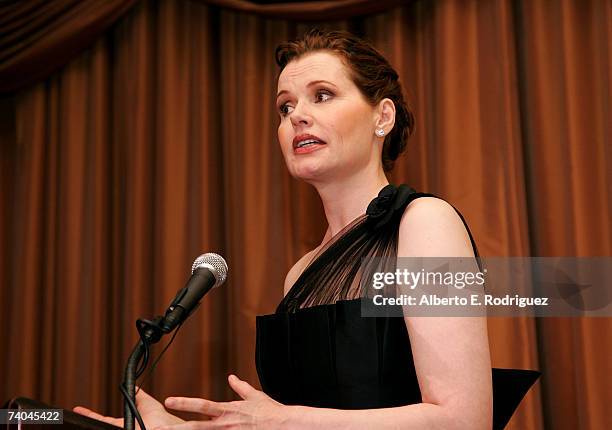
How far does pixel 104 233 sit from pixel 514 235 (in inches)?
50.6

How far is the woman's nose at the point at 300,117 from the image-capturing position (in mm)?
1651

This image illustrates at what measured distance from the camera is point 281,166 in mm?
2377

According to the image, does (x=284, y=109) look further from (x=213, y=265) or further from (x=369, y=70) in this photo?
(x=213, y=265)

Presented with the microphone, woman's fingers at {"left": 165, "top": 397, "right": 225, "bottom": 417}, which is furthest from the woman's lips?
woman's fingers at {"left": 165, "top": 397, "right": 225, "bottom": 417}

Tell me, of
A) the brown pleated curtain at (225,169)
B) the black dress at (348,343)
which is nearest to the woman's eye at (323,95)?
the black dress at (348,343)

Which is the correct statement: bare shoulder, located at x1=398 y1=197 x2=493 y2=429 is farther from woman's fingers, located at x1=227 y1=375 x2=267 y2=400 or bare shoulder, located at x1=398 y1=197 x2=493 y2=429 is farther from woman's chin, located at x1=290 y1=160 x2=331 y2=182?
woman's chin, located at x1=290 y1=160 x2=331 y2=182

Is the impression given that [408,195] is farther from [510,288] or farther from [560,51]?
[560,51]

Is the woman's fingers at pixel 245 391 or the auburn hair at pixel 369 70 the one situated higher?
the auburn hair at pixel 369 70

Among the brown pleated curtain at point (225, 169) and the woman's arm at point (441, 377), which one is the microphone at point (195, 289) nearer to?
the woman's arm at point (441, 377)

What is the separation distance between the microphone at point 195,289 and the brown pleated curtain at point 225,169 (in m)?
1.00

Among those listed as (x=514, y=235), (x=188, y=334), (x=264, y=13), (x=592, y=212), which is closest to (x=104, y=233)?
(x=188, y=334)

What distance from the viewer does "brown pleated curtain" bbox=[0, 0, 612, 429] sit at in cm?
202

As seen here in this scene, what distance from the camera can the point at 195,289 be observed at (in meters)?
1.17

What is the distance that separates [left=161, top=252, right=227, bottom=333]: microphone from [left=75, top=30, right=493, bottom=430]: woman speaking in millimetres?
122
